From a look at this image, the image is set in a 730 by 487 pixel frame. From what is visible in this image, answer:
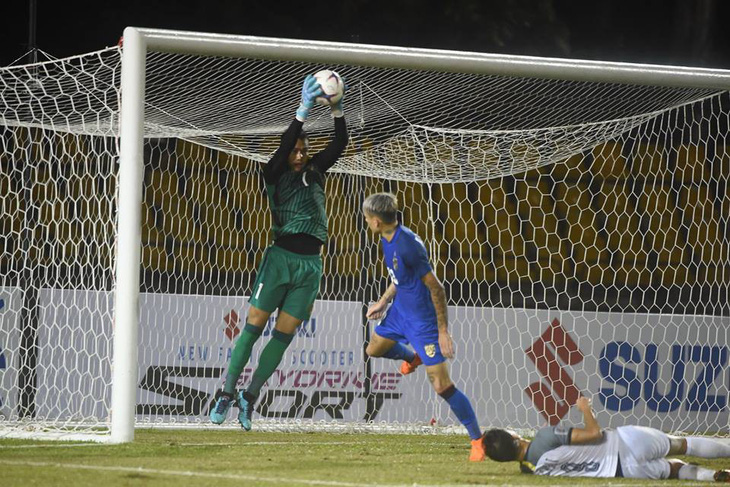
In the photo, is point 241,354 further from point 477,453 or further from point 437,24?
point 437,24

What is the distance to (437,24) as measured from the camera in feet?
44.5

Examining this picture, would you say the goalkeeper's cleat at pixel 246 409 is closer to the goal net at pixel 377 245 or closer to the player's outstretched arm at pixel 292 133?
the goal net at pixel 377 245

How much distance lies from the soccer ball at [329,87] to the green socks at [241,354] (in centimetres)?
183

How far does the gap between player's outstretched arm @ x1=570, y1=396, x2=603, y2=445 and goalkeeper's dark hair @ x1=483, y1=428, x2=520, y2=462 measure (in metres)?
0.30

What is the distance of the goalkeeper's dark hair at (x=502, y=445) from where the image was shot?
18.7 feet

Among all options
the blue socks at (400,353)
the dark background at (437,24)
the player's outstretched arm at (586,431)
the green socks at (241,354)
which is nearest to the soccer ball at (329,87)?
the blue socks at (400,353)

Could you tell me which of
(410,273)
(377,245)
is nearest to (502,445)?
(410,273)

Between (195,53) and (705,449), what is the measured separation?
380 cm

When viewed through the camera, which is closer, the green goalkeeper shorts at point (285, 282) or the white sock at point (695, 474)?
the white sock at point (695, 474)

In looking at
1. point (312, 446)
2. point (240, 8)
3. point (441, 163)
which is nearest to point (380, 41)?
point (240, 8)

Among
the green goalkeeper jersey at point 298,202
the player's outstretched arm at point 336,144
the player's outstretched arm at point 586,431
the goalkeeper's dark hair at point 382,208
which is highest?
the player's outstretched arm at point 336,144

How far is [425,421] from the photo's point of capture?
33.0ft

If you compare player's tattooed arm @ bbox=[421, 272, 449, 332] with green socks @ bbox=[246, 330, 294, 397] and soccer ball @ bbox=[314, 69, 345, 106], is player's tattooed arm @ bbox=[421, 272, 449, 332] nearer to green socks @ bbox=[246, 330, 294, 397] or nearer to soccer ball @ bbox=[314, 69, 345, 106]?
soccer ball @ bbox=[314, 69, 345, 106]

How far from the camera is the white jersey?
18.4 ft
